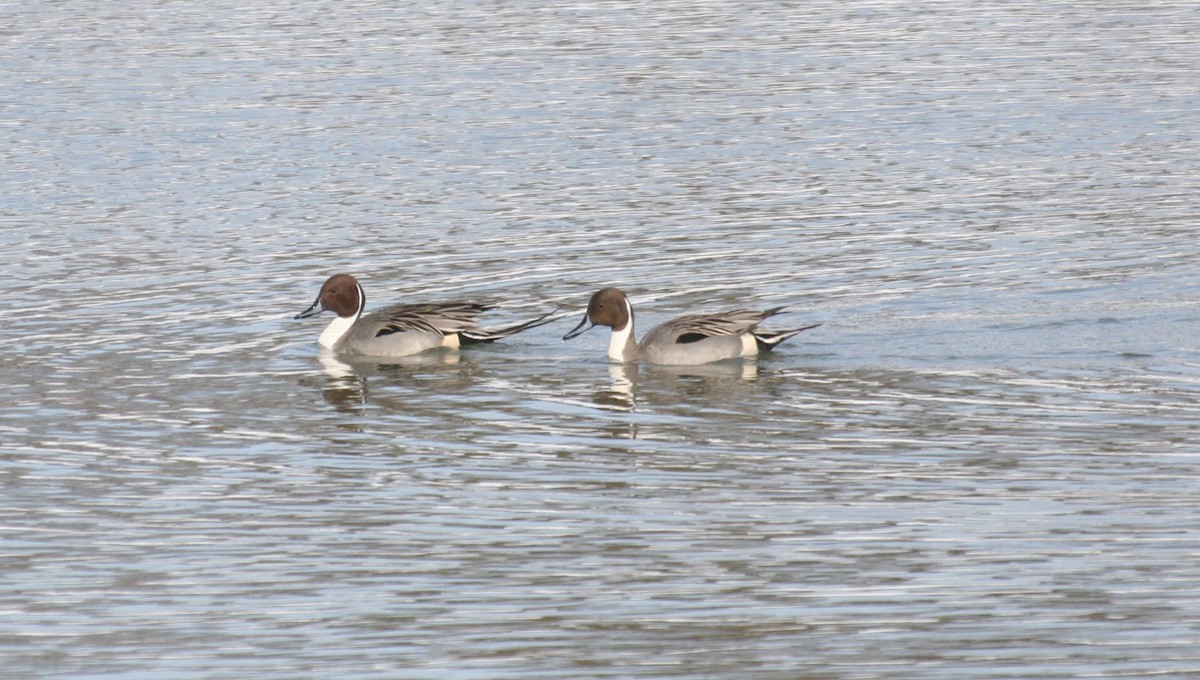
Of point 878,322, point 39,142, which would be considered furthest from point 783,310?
point 39,142

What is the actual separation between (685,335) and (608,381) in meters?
0.72

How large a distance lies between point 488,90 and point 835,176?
863 centimetres

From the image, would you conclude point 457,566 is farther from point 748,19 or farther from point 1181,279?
point 748,19

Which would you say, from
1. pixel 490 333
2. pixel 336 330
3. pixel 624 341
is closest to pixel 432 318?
pixel 490 333

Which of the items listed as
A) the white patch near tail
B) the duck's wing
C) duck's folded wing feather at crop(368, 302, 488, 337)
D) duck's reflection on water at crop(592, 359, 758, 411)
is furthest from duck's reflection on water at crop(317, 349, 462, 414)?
the white patch near tail

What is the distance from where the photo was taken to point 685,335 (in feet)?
49.1

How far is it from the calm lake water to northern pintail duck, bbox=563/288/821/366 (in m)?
0.27

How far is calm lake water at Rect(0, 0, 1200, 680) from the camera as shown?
27.8 ft

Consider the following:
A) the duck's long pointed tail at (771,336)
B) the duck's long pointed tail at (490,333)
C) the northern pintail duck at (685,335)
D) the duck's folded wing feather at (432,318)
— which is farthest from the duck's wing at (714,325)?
the duck's folded wing feather at (432,318)

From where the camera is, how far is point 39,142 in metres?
26.6

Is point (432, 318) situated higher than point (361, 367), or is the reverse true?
point (432, 318)

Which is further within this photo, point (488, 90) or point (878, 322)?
point (488, 90)

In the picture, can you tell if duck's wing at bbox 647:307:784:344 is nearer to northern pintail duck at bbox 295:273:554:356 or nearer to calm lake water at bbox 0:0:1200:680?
calm lake water at bbox 0:0:1200:680

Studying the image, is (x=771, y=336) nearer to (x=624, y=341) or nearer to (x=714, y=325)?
(x=714, y=325)
